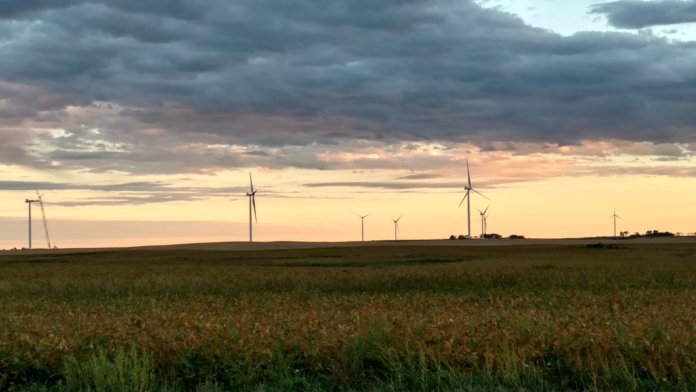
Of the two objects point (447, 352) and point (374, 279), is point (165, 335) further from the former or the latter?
point (374, 279)

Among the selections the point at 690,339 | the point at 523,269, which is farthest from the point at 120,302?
the point at 523,269

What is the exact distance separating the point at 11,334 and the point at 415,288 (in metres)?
28.3

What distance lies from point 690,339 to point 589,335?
2020 millimetres

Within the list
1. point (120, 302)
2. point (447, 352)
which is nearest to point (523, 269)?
point (120, 302)

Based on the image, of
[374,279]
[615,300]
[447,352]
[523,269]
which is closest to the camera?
[447,352]

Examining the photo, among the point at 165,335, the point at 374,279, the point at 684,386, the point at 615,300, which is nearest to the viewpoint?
the point at 684,386

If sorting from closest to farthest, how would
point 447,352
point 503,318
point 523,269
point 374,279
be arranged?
point 447,352 → point 503,318 → point 374,279 → point 523,269

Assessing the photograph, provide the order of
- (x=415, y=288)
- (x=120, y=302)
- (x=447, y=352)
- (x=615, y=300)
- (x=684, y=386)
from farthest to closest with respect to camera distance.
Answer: (x=415, y=288) → (x=120, y=302) → (x=615, y=300) → (x=447, y=352) → (x=684, y=386)

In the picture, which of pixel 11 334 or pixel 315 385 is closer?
pixel 315 385

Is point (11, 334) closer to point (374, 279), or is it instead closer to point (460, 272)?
point (374, 279)

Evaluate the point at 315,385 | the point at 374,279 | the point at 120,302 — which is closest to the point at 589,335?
the point at 315,385

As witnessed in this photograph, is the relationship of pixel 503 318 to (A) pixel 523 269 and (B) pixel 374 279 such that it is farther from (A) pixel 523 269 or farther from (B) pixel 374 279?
(A) pixel 523 269

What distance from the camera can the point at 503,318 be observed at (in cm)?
2077

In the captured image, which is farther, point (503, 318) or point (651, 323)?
point (503, 318)
